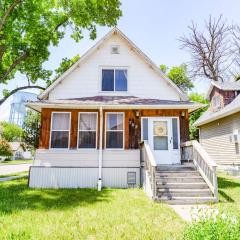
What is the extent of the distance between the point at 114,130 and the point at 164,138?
2.49m

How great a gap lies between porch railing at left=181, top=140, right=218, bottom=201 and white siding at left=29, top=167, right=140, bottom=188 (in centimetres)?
259

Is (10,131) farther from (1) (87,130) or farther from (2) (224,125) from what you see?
(2) (224,125)

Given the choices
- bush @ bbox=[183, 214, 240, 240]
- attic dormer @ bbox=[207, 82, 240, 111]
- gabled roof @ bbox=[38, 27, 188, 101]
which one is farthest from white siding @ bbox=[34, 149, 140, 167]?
attic dormer @ bbox=[207, 82, 240, 111]

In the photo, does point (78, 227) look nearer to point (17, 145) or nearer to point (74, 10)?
point (74, 10)

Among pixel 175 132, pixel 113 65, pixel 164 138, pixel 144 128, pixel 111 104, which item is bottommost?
pixel 164 138

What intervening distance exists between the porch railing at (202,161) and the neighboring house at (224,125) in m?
4.63

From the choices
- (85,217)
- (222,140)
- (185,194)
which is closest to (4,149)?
(222,140)

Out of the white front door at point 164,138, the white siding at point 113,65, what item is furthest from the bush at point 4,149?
the white front door at point 164,138

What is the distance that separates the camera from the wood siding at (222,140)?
50.4 feet

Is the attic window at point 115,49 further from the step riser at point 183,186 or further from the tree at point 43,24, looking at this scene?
the step riser at point 183,186

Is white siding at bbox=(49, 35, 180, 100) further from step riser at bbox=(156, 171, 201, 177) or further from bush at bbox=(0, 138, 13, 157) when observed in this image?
bush at bbox=(0, 138, 13, 157)

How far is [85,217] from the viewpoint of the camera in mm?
6363

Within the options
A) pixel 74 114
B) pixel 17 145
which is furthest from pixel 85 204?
pixel 17 145

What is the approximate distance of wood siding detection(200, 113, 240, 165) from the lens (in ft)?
50.4
